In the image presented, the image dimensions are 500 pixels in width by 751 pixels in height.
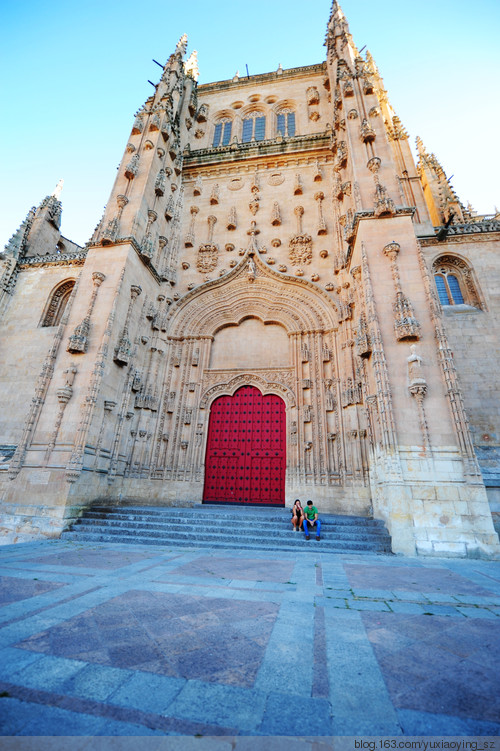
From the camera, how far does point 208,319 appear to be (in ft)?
47.5

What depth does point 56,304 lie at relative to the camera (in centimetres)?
1611

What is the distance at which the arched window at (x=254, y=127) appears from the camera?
797 inches

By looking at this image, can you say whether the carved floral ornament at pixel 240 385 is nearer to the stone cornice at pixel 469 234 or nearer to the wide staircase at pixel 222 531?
the wide staircase at pixel 222 531

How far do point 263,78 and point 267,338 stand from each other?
785 inches

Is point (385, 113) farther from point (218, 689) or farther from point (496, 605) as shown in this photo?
point (218, 689)

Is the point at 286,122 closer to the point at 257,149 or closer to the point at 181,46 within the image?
the point at 257,149

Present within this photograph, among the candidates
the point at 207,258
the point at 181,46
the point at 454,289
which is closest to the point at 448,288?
the point at 454,289

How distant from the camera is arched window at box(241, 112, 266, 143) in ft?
66.4

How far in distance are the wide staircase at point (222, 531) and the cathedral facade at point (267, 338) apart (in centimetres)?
60

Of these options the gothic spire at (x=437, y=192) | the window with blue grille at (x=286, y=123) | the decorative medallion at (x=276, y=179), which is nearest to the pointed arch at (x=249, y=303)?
the decorative medallion at (x=276, y=179)

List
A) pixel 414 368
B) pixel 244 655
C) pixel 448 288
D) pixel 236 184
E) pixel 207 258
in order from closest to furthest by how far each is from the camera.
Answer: pixel 244 655, pixel 414 368, pixel 448 288, pixel 207 258, pixel 236 184

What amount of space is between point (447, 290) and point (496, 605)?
1298 centimetres

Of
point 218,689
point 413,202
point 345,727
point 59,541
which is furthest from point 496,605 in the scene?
point 413,202

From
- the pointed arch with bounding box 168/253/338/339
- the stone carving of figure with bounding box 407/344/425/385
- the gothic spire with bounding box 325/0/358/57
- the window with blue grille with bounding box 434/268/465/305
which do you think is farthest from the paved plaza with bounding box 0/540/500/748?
the gothic spire with bounding box 325/0/358/57
